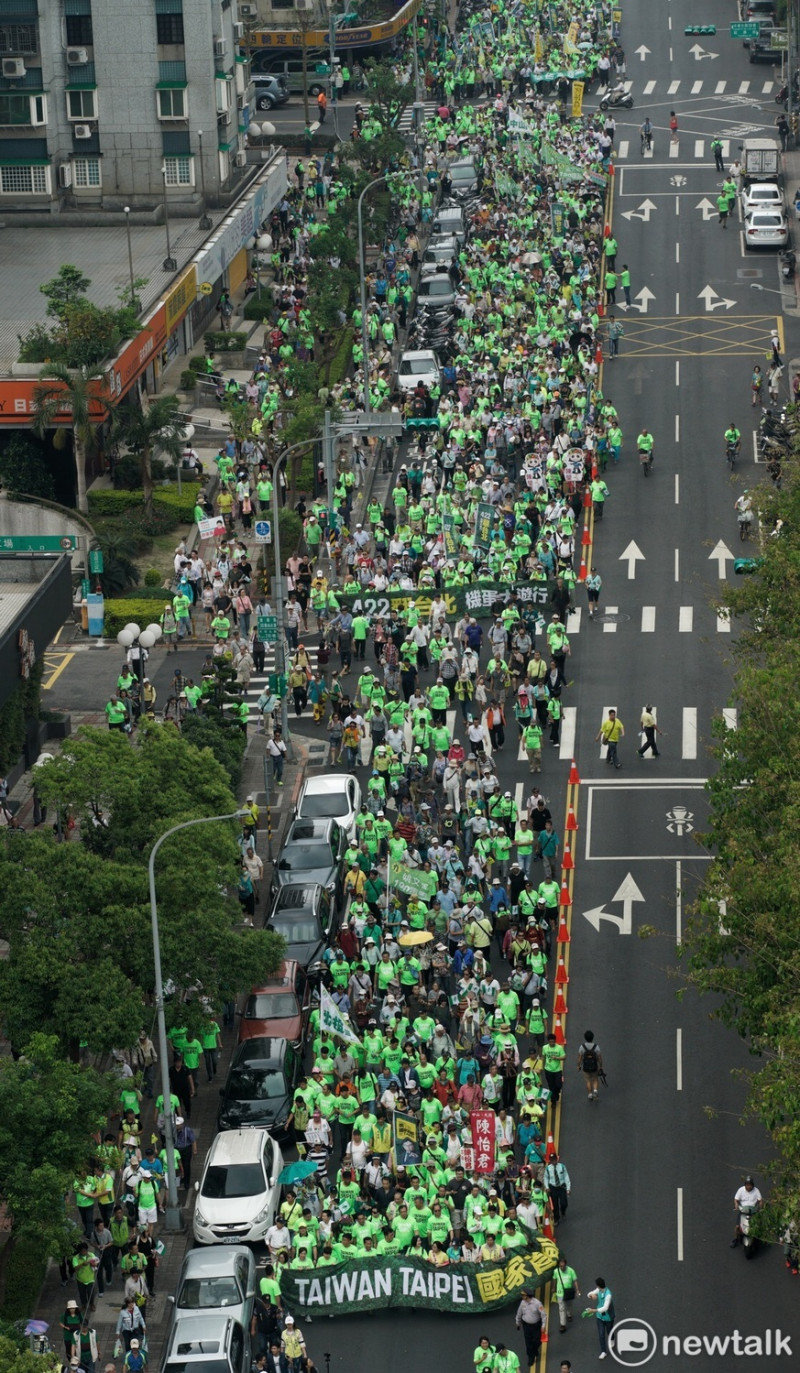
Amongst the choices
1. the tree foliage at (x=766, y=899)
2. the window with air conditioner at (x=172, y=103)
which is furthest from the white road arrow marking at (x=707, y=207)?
the tree foliage at (x=766, y=899)

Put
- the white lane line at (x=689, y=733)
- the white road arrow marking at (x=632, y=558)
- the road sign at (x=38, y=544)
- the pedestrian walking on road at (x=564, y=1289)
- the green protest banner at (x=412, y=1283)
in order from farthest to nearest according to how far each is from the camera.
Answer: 1. the white road arrow marking at (x=632, y=558)
2. the road sign at (x=38, y=544)
3. the white lane line at (x=689, y=733)
4. the green protest banner at (x=412, y=1283)
5. the pedestrian walking on road at (x=564, y=1289)

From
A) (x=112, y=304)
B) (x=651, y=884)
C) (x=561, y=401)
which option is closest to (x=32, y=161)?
(x=112, y=304)

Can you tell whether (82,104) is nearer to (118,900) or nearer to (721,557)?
(721,557)

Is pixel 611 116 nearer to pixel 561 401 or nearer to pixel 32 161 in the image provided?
pixel 32 161

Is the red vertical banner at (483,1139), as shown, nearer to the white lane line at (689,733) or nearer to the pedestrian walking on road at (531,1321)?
the pedestrian walking on road at (531,1321)

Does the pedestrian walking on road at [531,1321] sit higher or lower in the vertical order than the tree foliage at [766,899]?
lower

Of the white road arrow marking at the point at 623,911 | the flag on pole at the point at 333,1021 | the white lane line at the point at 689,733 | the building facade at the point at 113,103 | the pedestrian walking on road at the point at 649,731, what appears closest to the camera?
the flag on pole at the point at 333,1021

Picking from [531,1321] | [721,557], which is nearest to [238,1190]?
[531,1321]
